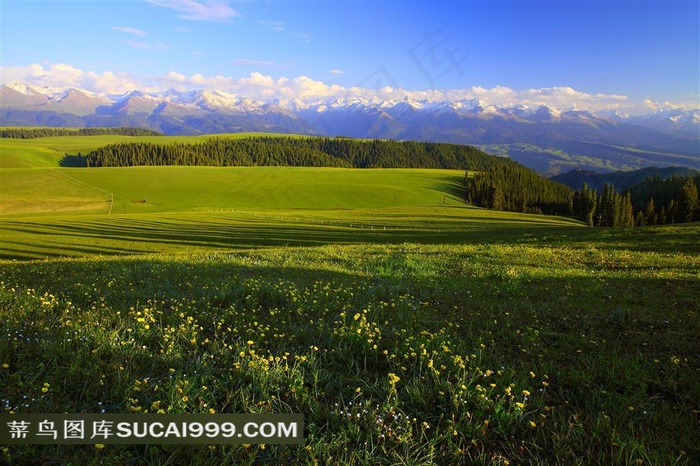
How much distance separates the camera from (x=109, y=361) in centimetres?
486

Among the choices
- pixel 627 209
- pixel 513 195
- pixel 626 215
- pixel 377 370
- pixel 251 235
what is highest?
pixel 513 195

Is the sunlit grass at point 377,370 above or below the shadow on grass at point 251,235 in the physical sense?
above

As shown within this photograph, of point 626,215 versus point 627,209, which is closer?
point 626,215

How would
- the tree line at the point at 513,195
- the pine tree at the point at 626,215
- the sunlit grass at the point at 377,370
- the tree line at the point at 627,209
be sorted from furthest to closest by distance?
the tree line at the point at 513,195, the pine tree at the point at 626,215, the tree line at the point at 627,209, the sunlit grass at the point at 377,370

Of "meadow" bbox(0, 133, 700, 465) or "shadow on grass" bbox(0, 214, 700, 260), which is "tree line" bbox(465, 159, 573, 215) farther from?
"meadow" bbox(0, 133, 700, 465)

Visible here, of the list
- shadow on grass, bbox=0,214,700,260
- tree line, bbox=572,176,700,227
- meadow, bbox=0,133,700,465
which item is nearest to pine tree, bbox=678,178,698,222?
tree line, bbox=572,176,700,227

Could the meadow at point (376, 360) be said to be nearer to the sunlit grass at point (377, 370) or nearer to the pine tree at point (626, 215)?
the sunlit grass at point (377, 370)

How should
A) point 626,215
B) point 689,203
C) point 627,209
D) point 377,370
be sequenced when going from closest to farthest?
1. point 377,370
2. point 689,203
3. point 626,215
4. point 627,209

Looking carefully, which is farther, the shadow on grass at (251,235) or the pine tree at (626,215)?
the pine tree at (626,215)

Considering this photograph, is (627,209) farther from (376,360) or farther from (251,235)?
(376,360)

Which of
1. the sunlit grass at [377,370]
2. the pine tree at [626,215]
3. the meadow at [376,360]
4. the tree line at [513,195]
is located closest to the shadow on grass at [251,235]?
the meadow at [376,360]

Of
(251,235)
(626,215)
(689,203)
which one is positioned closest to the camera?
(251,235)

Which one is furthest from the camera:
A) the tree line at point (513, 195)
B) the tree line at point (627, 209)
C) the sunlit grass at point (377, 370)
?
the tree line at point (513, 195)

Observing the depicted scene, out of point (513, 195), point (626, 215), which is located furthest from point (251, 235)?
point (513, 195)
